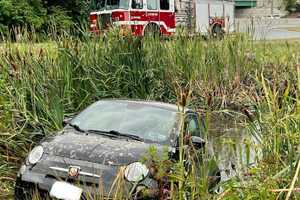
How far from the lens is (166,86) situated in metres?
12.4

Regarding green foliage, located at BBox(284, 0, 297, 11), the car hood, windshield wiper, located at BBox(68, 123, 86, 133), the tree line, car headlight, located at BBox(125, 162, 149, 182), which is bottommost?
green foliage, located at BBox(284, 0, 297, 11)

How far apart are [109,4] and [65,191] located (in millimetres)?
20242

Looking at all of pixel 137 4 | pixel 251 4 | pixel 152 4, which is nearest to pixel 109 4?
pixel 137 4

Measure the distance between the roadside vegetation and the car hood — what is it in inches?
32.6

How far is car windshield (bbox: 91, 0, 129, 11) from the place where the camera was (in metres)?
24.3

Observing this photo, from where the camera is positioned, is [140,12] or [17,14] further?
[17,14]

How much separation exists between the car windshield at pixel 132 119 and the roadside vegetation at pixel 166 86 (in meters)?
0.38

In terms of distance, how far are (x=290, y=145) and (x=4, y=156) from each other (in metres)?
4.73

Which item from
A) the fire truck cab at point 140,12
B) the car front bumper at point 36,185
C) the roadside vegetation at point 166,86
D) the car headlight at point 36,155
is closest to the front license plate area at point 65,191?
the car front bumper at point 36,185

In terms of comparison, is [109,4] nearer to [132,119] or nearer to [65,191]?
[132,119]

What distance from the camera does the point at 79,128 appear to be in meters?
7.30

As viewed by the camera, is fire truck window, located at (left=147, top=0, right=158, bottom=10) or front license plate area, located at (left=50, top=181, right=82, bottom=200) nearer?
front license plate area, located at (left=50, top=181, right=82, bottom=200)

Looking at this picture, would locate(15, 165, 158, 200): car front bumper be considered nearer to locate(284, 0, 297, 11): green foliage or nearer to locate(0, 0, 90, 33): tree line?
locate(0, 0, 90, 33): tree line

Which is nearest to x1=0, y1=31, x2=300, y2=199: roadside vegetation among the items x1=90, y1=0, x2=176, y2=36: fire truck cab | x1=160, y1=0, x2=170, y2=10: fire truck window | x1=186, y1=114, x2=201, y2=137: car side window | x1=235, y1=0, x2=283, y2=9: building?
x1=186, y1=114, x2=201, y2=137: car side window
